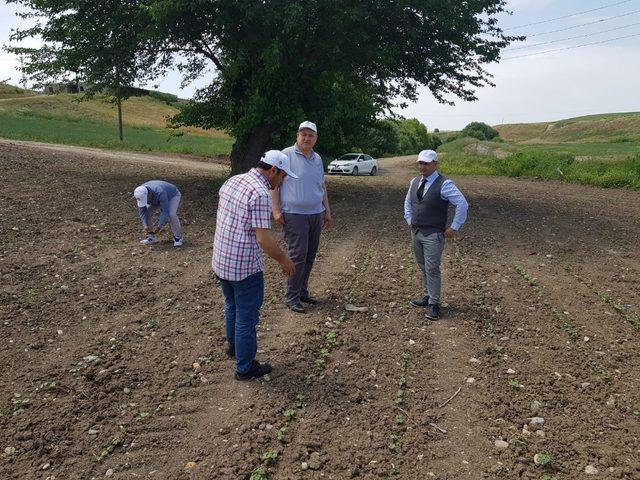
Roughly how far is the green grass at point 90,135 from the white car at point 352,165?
31.7ft

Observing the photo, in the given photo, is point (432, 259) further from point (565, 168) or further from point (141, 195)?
point (565, 168)

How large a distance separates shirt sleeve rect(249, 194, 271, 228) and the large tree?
309 inches

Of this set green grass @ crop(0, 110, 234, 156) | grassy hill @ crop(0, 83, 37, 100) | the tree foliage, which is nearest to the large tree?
green grass @ crop(0, 110, 234, 156)

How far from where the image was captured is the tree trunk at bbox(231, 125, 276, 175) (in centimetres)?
1441

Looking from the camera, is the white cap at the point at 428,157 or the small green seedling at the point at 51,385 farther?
the white cap at the point at 428,157

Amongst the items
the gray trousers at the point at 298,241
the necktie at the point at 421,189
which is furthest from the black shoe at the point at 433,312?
the gray trousers at the point at 298,241

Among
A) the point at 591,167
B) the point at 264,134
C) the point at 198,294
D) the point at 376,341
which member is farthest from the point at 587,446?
the point at 591,167

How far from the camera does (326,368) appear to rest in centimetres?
466

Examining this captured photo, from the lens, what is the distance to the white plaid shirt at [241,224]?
13.2ft

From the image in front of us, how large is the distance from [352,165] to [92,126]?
3375cm

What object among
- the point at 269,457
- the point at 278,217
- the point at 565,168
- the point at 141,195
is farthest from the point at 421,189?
the point at 565,168

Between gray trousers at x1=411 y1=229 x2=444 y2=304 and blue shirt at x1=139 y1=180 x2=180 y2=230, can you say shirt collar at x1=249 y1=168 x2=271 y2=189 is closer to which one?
gray trousers at x1=411 y1=229 x2=444 y2=304

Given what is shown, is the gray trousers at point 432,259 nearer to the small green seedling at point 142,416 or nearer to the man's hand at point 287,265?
the man's hand at point 287,265

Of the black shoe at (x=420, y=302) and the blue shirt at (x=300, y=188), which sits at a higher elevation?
the blue shirt at (x=300, y=188)
